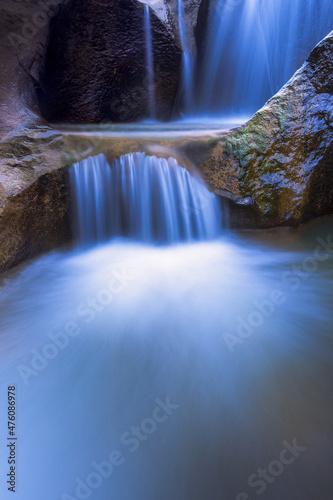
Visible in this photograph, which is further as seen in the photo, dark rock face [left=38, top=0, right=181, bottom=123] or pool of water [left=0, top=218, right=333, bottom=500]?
dark rock face [left=38, top=0, right=181, bottom=123]

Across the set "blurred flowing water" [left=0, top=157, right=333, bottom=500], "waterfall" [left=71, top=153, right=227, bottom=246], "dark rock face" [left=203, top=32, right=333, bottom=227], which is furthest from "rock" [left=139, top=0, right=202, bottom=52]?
"blurred flowing water" [left=0, top=157, right=333, bottom=500]

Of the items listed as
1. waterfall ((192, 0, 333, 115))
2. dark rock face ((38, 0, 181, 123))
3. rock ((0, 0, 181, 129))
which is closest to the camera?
rock ((0, 0, 181, 129))

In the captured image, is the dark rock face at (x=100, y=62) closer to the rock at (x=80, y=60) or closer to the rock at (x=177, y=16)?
the rock at (x=80, y=60)

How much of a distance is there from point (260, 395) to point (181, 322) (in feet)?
3.22

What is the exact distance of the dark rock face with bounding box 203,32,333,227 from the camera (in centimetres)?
394

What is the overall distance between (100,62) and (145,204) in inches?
135

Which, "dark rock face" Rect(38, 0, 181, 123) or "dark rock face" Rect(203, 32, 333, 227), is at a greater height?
"dark rock face" Rect(38, 0, 181, 123)

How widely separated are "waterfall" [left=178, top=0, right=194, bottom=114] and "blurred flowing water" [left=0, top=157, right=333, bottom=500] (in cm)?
515

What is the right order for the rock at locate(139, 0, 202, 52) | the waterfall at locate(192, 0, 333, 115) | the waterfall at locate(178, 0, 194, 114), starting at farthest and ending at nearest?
the waterfall at locate(178, 0, 194, 114) → the waterfall at locate(192, 0, 333, 115) → the rock at locate(139, 0, 202, 52)

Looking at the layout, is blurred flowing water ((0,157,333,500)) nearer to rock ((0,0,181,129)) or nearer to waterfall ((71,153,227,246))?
waterfall ((71,153,227,246))

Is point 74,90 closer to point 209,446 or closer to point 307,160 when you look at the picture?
point 307,160

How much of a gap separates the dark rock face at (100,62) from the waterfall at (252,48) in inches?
45.8

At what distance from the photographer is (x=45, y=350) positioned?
2342 mm

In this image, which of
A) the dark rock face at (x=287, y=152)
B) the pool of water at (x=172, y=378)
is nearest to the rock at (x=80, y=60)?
the dark rock face at (x=287, y=152)
